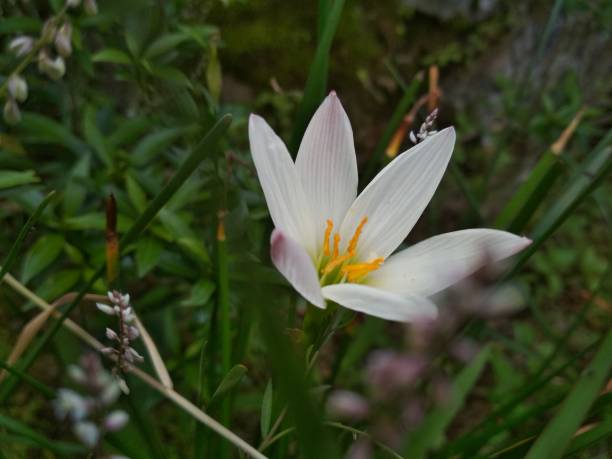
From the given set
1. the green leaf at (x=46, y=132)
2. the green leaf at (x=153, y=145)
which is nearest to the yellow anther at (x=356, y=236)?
the green leaf at (x=153, y=145)

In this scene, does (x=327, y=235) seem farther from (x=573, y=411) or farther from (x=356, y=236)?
(x=573, y=411)

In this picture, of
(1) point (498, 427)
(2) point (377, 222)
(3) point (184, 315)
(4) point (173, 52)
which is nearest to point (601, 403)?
(1) point (498, 427)

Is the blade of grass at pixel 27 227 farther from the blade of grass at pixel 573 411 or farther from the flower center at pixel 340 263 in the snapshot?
the blade of grass at pixel 573 411

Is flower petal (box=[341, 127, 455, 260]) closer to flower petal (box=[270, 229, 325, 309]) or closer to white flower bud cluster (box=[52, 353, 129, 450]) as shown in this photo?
flower petal (box=[270, 229, 325, 309])

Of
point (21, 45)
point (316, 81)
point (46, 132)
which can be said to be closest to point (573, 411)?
point (316, 81)

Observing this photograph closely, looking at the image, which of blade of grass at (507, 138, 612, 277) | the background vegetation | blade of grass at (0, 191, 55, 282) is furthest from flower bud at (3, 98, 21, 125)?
blade of grass at (507, 138, 612, 277)

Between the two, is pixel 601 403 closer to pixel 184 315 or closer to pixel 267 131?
pixel 267 131
